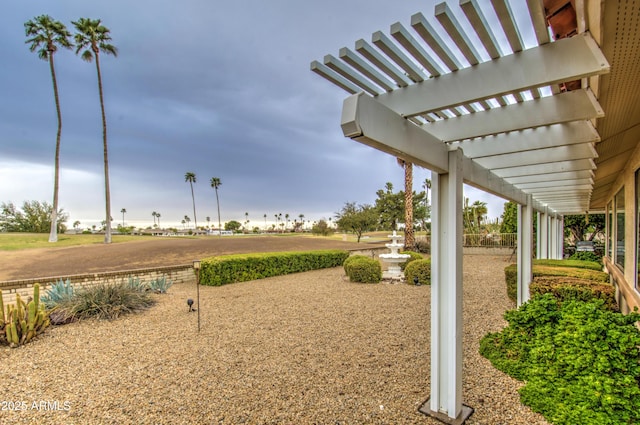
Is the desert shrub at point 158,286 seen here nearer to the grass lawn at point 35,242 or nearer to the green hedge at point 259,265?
the green hedge at point 259,265

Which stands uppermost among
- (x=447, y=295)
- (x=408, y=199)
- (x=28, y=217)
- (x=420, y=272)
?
(x=408, y=199)

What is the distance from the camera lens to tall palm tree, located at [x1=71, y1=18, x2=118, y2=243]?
811 inches

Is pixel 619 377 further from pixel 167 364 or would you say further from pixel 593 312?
pixel 167 364

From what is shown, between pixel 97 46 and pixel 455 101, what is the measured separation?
28085 millimetres

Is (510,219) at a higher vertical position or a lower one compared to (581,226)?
higher

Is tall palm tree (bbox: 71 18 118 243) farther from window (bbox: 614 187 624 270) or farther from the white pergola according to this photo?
window (bbox: 614 187 624 270)

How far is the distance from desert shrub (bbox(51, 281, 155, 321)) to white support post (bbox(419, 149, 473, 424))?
6215mm

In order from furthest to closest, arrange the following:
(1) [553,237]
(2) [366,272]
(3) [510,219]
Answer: (3) [510,219] → (1) [553,237] → (2) [366,272]

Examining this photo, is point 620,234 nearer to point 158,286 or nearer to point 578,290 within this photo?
point 578,290

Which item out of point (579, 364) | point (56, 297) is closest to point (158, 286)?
point (56, 297)

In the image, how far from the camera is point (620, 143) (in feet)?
12.0

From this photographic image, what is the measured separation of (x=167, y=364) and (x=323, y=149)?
1775cm

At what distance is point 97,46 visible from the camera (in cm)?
2133

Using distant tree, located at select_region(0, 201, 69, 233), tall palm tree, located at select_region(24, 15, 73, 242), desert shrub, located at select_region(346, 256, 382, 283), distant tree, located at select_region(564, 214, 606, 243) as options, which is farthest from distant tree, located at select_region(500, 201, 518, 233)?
distant tree, located at select_region(0, 201, 69, 233)
